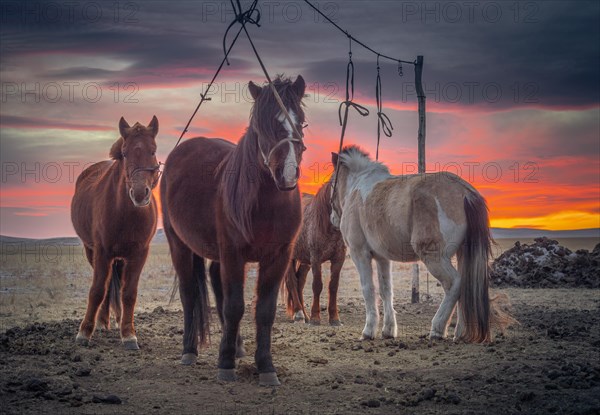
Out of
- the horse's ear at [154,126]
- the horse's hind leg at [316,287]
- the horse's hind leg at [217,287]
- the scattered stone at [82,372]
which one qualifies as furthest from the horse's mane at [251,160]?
the horse's hind leg at [316,287]

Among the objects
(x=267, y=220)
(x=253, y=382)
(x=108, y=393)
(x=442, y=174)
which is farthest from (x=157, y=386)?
(x=442, y=174)

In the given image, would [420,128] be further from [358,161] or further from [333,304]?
[333,304]

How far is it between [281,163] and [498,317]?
416 centimetres

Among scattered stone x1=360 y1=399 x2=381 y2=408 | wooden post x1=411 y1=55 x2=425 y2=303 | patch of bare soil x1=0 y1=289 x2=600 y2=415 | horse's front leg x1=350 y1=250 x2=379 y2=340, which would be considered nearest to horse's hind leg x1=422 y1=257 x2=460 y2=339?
patch of bare soil x1=0 y1=289 x2=600 y2=415

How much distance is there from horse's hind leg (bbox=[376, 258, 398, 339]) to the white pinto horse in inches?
0.6

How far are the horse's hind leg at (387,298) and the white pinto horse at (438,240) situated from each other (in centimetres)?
1

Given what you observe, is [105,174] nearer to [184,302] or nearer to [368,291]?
[184,302]

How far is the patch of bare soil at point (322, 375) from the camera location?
4953mm

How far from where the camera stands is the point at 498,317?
25.4ft

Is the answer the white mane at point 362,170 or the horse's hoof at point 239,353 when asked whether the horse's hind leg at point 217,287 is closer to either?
the horse's hoof at point 239,353

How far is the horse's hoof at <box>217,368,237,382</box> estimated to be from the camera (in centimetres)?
577

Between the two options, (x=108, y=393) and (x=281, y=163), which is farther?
(x=108, y=393)

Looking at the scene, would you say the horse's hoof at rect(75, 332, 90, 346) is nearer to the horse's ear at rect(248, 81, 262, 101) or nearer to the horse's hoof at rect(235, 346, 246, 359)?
the horse's hoof at rect(235, 346, 246, 359)

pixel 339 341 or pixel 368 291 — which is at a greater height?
pixel 368 291
